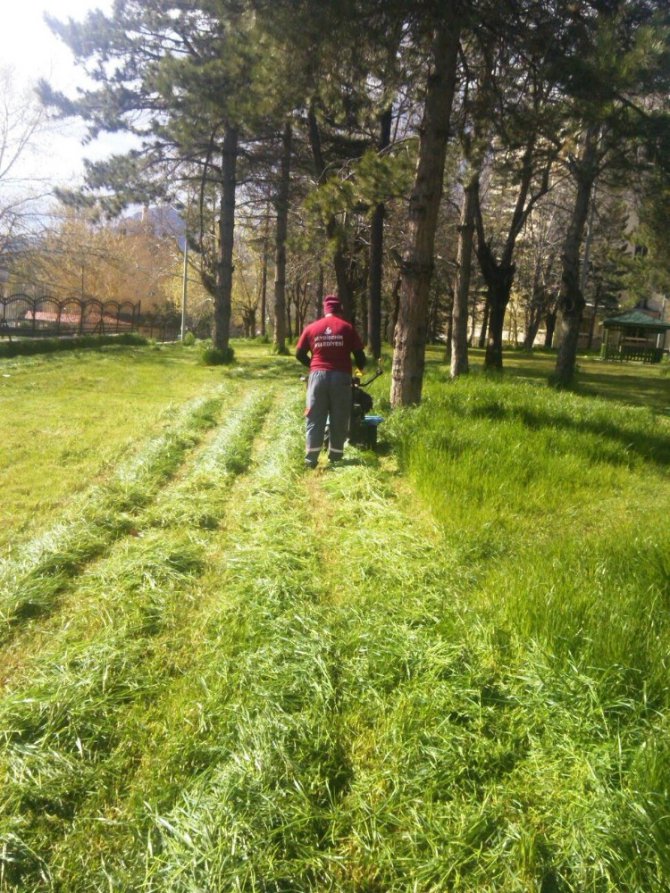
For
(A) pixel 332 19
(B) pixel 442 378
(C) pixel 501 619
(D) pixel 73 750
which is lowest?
(D) pixel 73 750

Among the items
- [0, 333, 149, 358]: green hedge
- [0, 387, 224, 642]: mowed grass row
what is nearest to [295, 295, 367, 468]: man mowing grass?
[0, 387, 224, 642]: mowed grass row

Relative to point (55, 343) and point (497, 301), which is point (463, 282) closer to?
point (497, 301)

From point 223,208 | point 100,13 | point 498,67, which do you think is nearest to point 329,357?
point 498,67

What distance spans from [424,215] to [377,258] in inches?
428

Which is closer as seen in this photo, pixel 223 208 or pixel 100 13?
pixel 100 13

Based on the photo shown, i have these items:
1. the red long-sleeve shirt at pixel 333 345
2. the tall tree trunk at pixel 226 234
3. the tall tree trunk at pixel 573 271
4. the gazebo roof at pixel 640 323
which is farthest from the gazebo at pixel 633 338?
the red long-sleeve shirt at pixel 333 345

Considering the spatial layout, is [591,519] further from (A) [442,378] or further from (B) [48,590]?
(A) [442,378]

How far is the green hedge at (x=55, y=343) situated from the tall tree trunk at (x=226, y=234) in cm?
647

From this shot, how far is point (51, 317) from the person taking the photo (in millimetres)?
26641

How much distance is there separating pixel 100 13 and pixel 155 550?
1852 cm

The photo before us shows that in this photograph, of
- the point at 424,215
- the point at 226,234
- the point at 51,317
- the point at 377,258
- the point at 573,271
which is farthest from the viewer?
the point at 51,317

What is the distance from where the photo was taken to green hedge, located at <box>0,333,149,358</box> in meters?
19.5

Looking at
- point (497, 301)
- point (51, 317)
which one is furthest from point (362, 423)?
point (51, 317)

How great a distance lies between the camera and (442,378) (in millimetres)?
13758
